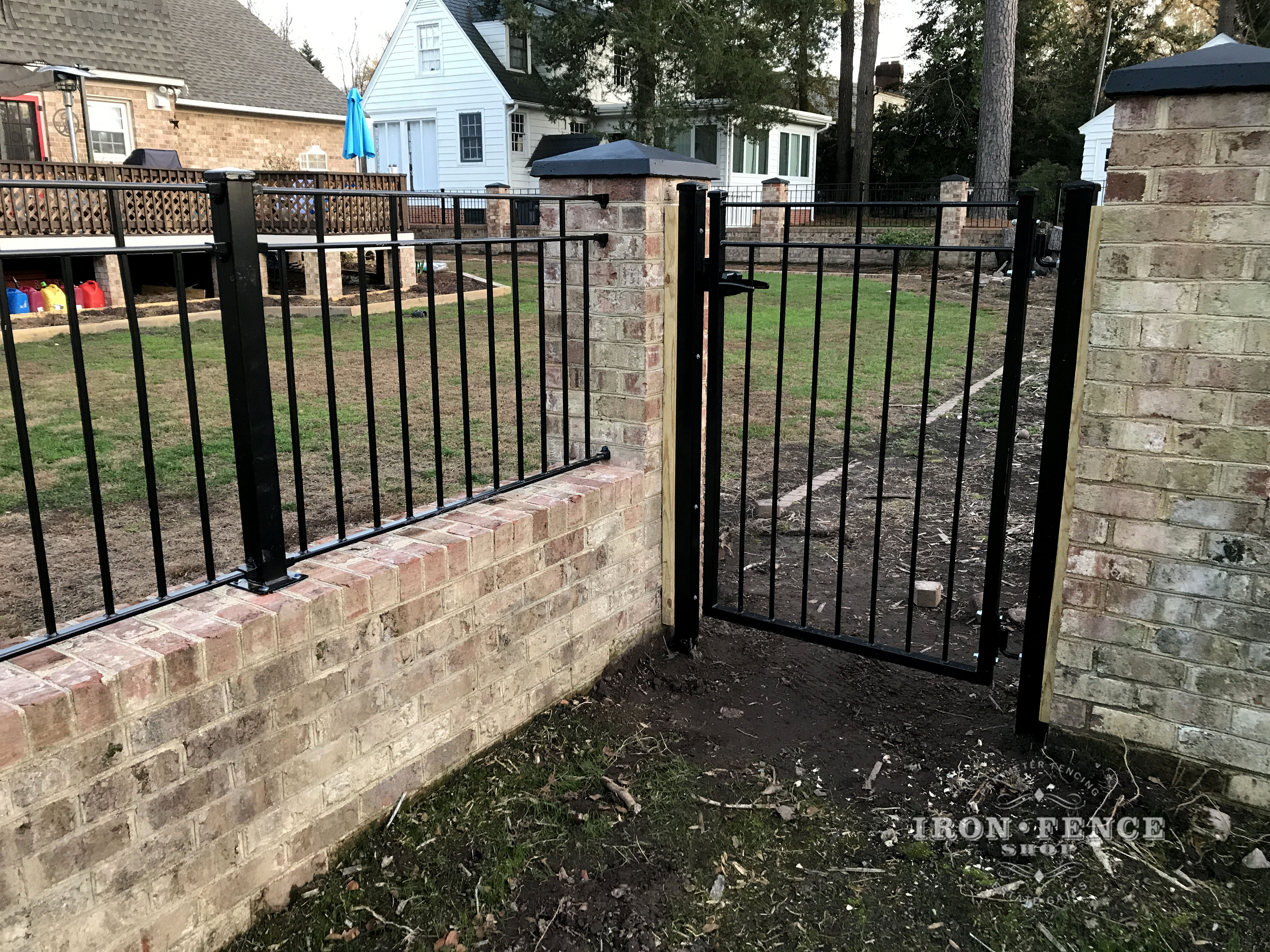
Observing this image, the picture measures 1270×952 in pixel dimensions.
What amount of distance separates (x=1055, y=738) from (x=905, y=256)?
1778cm

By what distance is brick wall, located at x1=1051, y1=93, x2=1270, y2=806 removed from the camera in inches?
98.8

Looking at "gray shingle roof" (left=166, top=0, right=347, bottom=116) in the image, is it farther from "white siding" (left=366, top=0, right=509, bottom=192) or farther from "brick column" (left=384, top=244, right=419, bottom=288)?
"brick column" (left=384, top=244, right=419, bottom=288)

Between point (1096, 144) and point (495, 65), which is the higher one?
point (495, 65)

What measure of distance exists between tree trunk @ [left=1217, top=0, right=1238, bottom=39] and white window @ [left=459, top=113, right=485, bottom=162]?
21209 mm

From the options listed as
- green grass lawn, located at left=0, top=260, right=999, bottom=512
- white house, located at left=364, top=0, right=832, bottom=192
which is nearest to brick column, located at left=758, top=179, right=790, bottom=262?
white house, located at left=364, top=0, right=832, bottom=192

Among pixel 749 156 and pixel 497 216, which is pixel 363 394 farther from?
pixel 749 156

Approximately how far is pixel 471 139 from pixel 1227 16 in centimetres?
2192

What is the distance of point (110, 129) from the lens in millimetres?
18578

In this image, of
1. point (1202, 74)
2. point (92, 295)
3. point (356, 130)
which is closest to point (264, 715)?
point (1202, 74)

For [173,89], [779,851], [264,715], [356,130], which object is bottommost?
[779,851]

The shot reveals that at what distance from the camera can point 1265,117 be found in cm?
242

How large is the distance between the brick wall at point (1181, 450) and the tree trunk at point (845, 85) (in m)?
30.3

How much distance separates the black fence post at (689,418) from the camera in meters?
3.50

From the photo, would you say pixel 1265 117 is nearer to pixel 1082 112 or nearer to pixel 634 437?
pixel 634 437
